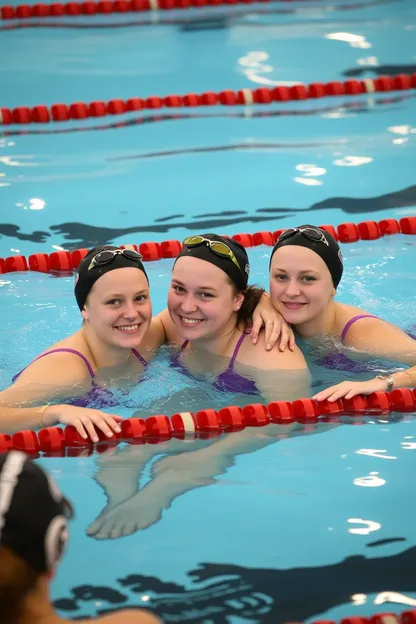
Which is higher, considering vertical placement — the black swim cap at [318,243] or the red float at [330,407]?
the black swim cap at [318,243]

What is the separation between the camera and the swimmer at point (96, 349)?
4129 mm

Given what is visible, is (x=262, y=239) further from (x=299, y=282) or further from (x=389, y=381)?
(x=389, y=381)

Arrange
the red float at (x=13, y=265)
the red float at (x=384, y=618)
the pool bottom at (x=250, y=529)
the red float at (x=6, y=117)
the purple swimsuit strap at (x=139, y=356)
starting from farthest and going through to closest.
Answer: the red float at (x=6, y=117) < the red float at (x=13, y=265) < the purple swimsuit strap at (x=139, y=356) < the pool bottom at (x=250, y=529) < the red float at (x=384, y=618)

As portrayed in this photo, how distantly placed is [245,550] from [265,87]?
224 inches

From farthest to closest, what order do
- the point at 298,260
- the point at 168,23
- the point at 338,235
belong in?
1. the point at 168,23
2. the point at 338,235
3. the point at 298,260

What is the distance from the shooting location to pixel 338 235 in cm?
615

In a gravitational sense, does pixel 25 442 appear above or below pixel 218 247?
below

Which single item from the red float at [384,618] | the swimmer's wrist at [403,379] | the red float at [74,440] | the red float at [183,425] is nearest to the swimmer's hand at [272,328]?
the swimmer's wrist at [403,379]

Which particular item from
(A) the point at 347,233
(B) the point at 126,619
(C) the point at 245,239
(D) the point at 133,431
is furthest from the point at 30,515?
(A) the point at 347,233

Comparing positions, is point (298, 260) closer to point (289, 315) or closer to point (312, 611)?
point (289, 315)

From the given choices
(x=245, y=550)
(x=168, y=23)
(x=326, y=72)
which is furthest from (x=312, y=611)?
(x=168, y=23)

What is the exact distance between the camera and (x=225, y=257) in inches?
172

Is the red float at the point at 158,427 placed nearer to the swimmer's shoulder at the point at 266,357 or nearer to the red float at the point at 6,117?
the swimmer's shoulder at the point at 266,357

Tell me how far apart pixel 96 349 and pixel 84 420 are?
0.70 m
